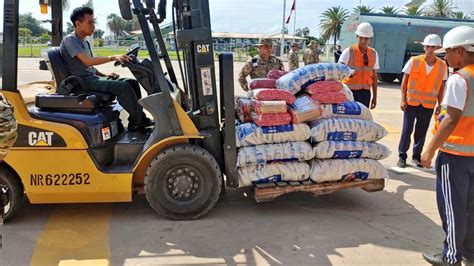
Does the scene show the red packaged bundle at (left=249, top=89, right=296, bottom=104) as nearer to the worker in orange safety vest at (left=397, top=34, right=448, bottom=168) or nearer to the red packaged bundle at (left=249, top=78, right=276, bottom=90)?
the red packaged bundle at (left=249, top=78, right=276, bottom=90)

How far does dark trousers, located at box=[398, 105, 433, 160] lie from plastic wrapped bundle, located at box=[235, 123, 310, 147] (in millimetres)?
2570

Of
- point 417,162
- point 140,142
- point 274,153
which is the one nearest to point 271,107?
point 274,153

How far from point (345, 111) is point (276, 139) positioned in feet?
2.76

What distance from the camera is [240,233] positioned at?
4.12 m

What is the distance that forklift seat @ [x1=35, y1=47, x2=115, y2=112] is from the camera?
4227mm

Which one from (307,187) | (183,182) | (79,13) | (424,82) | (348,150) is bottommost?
(307,187)

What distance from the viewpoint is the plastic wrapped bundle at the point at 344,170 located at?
4457 millimetres

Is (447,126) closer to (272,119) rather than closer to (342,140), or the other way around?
(342,140)

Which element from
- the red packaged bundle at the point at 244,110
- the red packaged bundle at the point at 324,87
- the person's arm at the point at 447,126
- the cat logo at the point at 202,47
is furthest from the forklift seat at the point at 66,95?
the person's arm at the point at 447,126

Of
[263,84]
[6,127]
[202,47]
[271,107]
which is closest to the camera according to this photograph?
[6,127]

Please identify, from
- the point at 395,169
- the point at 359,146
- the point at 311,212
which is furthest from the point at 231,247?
the point at 395,169

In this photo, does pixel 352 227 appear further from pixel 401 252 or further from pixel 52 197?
pixel 52 197

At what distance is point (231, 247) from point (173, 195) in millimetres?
828

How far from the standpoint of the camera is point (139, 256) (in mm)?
3680
